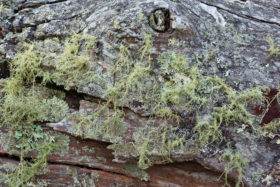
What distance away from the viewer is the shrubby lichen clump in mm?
2994

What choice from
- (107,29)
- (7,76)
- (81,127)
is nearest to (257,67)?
(107,29)

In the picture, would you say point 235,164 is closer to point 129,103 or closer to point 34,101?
point 129,103

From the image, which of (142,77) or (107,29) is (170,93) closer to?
(142,77)

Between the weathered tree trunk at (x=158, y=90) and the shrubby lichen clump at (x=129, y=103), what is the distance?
12 mm

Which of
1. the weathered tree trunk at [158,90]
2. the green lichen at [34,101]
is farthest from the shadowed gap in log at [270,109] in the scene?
the green lichen at [34,101]

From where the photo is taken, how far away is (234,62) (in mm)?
3277

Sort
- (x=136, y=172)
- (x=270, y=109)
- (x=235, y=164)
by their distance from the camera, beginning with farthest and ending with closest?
1. (x=136, y=172)
2. (x=270, y=109)
3. (x=235, y=164)

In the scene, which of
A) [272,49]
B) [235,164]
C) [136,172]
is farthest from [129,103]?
[272,49]

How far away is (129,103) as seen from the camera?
10.2ft

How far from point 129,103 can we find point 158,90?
36cm

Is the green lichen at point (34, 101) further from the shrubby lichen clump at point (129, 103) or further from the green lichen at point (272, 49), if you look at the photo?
the green lichen at point (272, 49)

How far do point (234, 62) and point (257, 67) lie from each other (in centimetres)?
27

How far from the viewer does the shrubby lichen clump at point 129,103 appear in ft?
9.82

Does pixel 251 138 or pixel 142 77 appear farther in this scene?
pixel 142 77
